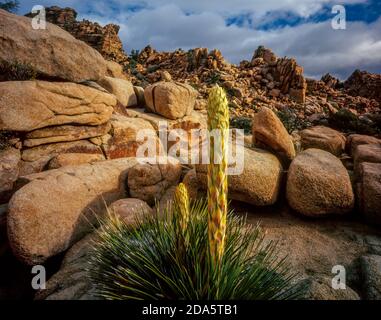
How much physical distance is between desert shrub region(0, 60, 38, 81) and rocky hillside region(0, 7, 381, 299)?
0.03 m

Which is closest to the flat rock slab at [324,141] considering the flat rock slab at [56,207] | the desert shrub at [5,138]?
the flat rock slab at [56,207]

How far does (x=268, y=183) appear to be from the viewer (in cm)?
568

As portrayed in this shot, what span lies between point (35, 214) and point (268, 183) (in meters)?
4.93

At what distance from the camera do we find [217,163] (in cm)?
177

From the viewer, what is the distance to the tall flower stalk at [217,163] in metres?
1.68

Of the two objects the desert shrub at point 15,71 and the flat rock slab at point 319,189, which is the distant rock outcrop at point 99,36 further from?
the flat rock slab at point 319,189

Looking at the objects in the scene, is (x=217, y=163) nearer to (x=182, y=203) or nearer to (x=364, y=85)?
(x=182, y=203)

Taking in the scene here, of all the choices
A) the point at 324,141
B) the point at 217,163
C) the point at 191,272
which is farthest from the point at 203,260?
the point at 324,141

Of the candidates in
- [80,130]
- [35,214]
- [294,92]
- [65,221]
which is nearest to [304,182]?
[65,221]

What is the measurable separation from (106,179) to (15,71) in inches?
200

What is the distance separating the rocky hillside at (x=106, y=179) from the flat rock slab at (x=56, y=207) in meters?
0.02

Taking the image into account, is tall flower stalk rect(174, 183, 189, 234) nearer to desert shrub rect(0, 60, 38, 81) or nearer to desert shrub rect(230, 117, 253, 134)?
desert shrub rect(0, 60, 38, 81)

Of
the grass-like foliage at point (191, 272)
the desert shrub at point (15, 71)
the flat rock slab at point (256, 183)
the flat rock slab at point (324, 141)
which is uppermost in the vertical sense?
the desert shrub at point (15, 71)
